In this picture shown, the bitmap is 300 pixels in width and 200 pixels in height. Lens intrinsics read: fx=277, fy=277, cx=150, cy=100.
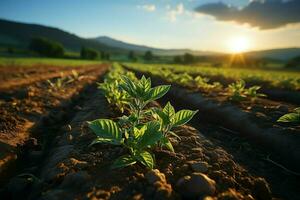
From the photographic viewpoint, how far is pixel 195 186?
2.02 metres

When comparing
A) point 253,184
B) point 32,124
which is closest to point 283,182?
point 253,184

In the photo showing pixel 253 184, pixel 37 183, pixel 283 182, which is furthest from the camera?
pixel 283 182

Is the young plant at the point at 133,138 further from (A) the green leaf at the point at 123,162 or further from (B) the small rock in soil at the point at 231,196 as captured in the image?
(B) the small rock in soil at the point at 231,196

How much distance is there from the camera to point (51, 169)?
2.44 m

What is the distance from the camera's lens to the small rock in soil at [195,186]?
78.4 inches

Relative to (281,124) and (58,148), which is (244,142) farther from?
(58,148)

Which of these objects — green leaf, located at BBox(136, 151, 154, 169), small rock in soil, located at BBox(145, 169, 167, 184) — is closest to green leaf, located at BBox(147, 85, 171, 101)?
green leaf, located at BBox(136, 151, 154, 169)

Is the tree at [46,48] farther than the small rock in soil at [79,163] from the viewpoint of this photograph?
Yes

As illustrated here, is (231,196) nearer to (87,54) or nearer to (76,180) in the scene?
(76,180)

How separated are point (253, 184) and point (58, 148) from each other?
2.01 m

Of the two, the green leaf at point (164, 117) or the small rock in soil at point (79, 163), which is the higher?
the green leaf at point (164, 117)

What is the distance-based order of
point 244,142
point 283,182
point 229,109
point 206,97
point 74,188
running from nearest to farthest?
1. point 74,188
2. point 283,182
3. point 244,142
4. point 229,109
5. point 206,97

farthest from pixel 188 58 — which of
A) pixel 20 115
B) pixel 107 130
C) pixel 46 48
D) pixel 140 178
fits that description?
pixel 140 178

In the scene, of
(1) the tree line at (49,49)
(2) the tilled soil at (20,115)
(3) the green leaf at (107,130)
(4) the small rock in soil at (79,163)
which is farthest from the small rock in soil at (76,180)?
(1) the tree line at (49,49)
